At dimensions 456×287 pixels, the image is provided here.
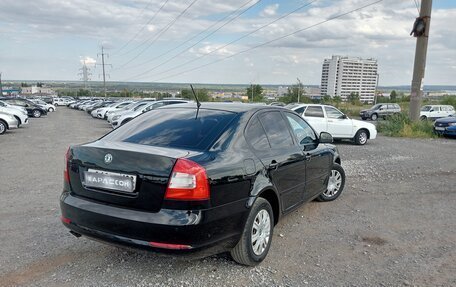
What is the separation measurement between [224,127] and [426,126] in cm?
1743

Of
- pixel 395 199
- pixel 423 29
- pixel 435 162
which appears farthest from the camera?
pixel 423 29

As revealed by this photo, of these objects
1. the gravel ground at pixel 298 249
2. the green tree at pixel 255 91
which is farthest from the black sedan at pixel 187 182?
the green tree at pixel 255 91

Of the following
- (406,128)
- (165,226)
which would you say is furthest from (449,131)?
(165,226)

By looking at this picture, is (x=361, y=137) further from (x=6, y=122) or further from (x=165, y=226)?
(x=6, y=122)

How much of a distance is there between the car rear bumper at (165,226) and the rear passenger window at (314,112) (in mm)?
10625

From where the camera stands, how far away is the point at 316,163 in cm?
498

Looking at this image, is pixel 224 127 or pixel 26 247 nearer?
pixel 224 127

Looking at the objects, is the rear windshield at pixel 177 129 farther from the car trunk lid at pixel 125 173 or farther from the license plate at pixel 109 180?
the license plate at pixel 109 180

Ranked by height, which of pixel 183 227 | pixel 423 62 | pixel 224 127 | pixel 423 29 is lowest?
pixel 183 227

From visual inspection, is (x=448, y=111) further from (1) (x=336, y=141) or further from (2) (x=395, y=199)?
(2) (x=395, y=199)

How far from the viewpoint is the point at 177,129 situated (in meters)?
3.70

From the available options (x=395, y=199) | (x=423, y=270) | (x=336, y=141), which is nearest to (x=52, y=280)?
(x=423, y=270)

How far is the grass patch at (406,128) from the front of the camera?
686 inches

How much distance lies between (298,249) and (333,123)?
10.3 metres
